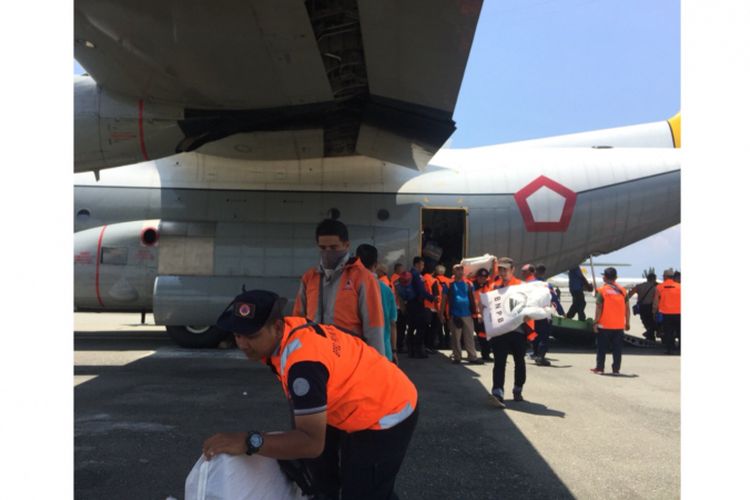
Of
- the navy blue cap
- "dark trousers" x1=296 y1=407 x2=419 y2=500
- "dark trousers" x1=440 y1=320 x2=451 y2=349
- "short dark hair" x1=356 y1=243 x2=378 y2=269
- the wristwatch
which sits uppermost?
"short dark hair" x1=356 y1=243 x2=378 y2=269

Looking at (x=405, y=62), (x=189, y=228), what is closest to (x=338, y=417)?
(x=405, y=62)

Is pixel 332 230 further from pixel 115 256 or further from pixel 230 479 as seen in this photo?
pixel 115 256

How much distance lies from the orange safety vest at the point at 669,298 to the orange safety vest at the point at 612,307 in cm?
318

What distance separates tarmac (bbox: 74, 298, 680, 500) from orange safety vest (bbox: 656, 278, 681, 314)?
7.78 ft

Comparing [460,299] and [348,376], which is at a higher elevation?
[348,376]

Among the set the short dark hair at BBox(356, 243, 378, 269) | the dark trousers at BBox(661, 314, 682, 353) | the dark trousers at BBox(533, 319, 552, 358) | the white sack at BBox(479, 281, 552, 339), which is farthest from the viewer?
the dark trousers at BBox(661, 314, 682, 353)

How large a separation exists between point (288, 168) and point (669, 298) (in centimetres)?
806

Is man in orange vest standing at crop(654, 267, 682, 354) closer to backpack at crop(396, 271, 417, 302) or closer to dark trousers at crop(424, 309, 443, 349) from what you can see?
dark trousers at crop(424, 309, 443, 349)

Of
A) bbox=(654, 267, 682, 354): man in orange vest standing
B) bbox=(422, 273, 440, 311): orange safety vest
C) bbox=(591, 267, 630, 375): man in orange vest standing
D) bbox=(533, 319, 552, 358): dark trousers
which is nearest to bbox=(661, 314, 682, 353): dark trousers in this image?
bbox=(654, 267, 682, 354): man in orange vest standing

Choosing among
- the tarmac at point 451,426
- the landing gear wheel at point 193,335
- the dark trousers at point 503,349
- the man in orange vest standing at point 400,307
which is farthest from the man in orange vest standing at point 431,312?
the landing gear wheel at point 193,335

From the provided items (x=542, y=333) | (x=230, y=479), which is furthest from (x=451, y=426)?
(x=542, y=333)

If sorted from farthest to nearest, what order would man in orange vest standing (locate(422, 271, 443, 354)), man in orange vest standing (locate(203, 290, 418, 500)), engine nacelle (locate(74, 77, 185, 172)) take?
man in orange vest standing (locate(422, 271, 443, 354)) < engine nacelle (locate(74, 77, 185, 172)) < man in orange vest standing (locate(203, 290, 418, 500))

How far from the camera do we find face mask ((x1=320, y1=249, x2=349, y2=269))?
383 centimetres

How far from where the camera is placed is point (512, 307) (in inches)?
240
